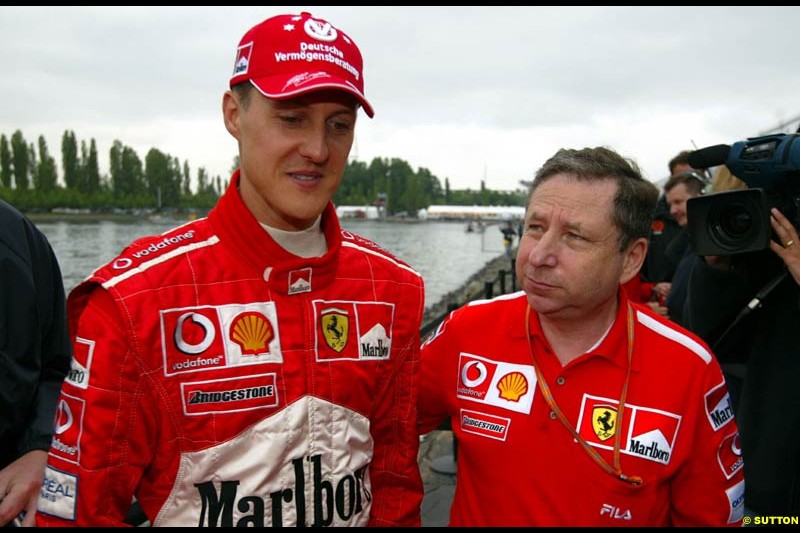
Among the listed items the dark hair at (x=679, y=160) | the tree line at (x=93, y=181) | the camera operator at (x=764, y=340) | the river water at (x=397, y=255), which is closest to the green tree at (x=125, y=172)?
the tree line at (x=93, y=181)

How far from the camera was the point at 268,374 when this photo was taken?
1.73m

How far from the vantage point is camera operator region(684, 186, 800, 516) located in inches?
91.5

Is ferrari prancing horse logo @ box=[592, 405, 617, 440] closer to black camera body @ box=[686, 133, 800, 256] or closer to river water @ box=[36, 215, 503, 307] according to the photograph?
black camera body @ box=[686, 133, 800, 256]

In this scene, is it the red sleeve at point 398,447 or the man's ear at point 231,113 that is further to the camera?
the red sleeve at point 398,447

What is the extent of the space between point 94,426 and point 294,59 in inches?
42.0

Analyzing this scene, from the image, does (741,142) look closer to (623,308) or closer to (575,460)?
(623,308)

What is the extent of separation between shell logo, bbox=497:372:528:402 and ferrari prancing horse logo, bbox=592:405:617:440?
9.2 inches

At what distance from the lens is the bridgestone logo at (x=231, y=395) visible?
65.3 inches

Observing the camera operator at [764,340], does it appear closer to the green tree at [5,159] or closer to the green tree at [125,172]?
the green tree at [5,159]

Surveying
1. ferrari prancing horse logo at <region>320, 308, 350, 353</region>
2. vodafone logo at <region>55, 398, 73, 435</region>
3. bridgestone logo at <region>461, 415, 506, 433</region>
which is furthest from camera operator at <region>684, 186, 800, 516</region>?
vodafone logo at <region>55, 398, 73, 435</region>

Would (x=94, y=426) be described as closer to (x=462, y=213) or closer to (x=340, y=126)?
(x=340, y=126)

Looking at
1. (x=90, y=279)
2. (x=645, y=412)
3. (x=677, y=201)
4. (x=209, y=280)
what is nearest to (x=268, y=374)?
(x=209, y=280)

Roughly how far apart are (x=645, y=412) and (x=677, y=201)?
11.5ft

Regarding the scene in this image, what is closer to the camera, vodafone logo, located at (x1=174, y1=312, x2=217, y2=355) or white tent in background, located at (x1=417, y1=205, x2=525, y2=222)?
vodafone logo, located at (x1=174, y1=312, x2=217, y2=355)
